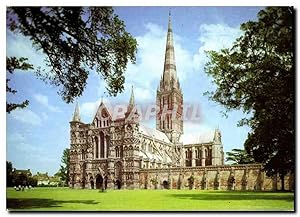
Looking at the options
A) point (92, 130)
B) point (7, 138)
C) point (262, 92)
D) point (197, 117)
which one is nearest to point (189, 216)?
point (197, 117)

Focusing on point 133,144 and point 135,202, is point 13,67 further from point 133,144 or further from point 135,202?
point 133,144

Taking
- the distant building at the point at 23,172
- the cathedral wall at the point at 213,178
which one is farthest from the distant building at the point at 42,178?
the cathedral wall at the point at 213,178

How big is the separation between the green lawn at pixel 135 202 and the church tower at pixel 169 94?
1.92 meters

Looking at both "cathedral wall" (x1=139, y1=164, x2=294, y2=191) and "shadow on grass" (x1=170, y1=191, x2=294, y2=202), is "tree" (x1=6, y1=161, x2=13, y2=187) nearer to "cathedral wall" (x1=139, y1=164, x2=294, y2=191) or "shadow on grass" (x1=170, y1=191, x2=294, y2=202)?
"shadow on grass" (x1=170, y1=191, x2=294, y2=202)

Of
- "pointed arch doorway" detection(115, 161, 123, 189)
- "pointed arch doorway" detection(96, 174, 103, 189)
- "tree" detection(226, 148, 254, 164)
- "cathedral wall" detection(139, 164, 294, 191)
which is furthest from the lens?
"pointed arch doorway" detection(115, 161, 123, 189)

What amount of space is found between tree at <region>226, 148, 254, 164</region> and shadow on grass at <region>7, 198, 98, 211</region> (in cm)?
344

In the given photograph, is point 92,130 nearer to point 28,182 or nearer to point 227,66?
point 28,182

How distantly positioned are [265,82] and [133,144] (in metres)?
6.75

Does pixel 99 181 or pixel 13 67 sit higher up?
pixel 13 67

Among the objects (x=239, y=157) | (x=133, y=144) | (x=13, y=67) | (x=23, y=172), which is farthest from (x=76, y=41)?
(x=133, y=144)

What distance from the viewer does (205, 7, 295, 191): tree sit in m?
9.10

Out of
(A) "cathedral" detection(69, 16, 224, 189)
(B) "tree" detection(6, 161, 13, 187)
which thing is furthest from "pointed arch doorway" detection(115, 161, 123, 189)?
(B) "tree" detection(6, 161, 13, 187)

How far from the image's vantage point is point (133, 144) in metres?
15.4

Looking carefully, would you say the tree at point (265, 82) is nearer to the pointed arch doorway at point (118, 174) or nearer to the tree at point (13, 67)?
the tree at point (13, 67)
